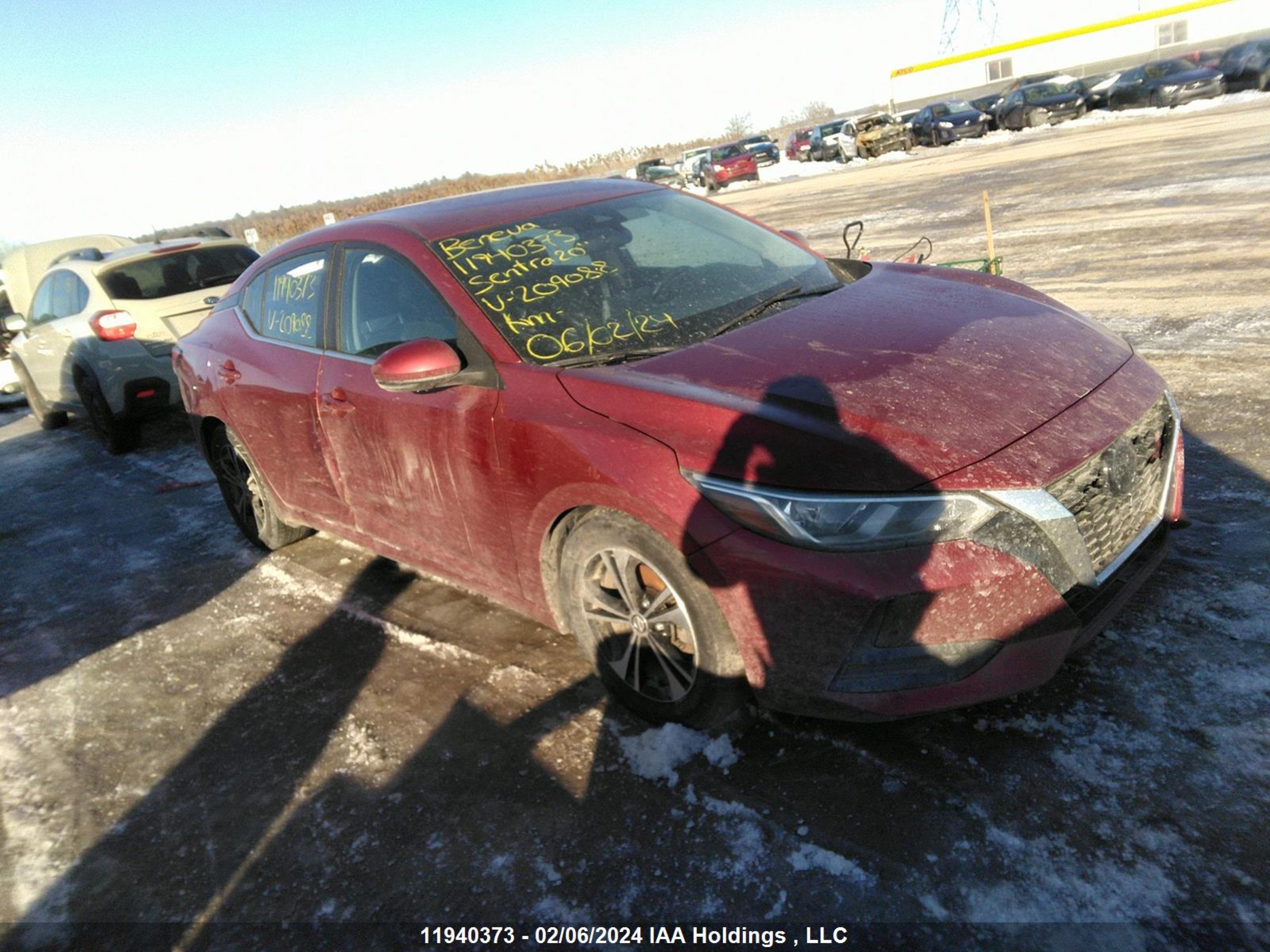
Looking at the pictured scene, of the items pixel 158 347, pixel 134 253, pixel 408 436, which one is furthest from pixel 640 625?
pixel 134 253

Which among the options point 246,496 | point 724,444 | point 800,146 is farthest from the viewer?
point 800,146

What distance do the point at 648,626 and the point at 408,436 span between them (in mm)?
1331

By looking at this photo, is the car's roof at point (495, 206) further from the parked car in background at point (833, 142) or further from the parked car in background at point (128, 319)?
the parked car in background at point (833, 142)

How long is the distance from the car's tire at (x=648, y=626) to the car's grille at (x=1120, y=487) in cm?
103

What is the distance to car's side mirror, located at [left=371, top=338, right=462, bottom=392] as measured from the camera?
3.24 m

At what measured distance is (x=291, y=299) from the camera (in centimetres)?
456

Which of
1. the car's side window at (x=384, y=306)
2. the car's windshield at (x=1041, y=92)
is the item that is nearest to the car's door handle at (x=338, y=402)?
the car's side window at (x=384, y=306)

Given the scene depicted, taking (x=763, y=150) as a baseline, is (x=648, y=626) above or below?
below

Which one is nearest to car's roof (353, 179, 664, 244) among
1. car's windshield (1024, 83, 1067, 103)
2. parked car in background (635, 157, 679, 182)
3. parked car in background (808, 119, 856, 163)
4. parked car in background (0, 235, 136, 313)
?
parked car in background (0, 235, 136, 313)

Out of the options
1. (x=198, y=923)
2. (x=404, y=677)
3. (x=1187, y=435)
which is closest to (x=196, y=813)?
(x=198, y=923)

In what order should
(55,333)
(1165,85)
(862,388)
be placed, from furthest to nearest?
1. (1165,85)
2. (55,333)
3. (862,388)

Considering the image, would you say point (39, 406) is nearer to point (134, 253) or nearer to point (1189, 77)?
point (134, 253)

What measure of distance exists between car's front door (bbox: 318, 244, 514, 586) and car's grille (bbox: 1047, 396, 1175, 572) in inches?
72.8

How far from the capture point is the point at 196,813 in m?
3.22
